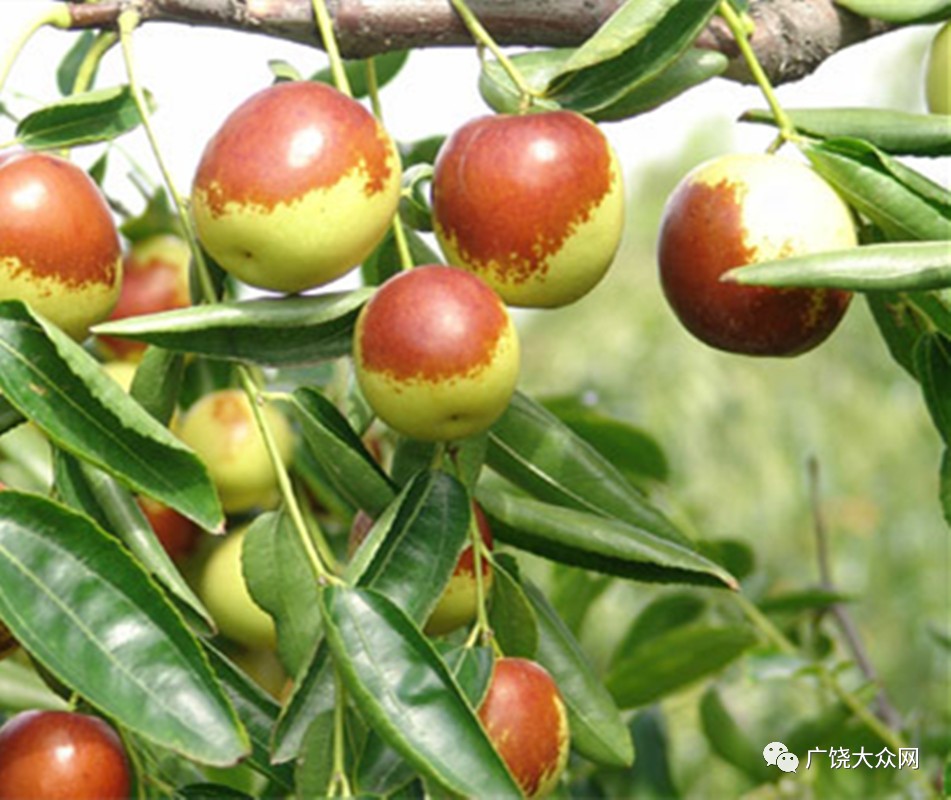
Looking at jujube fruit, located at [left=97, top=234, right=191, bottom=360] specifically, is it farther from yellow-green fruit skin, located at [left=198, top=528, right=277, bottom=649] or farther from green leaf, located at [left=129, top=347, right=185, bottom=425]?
green leaf, located at [left=129, top=347, right=185, bottom=425]

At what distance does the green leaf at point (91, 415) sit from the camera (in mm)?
790

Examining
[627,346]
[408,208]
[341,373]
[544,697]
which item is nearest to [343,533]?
[341,373]

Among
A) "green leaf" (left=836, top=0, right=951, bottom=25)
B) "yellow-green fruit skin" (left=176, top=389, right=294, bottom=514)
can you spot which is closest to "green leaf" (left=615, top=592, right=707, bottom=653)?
"yellow-green fruit skin" (left=176, top=389, right=294, bottom=514)

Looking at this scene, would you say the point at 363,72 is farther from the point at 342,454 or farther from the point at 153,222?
the point at 342,454

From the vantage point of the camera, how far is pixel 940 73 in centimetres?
110

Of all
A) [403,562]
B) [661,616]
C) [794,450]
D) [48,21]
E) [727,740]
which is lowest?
[794,450]

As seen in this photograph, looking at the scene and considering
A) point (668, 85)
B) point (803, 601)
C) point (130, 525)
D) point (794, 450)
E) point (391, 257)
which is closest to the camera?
point (130, 525)

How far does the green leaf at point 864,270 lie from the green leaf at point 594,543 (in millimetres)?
194

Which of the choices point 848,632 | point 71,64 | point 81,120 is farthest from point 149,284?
point 848,632

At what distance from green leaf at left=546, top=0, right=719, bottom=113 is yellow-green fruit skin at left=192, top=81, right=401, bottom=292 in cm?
12

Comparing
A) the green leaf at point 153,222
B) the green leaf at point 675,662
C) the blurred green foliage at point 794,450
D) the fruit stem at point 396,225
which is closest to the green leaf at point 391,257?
the fruit stem at point 396,225

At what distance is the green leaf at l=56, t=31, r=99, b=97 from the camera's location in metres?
1.40

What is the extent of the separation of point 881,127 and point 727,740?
32.3 inches

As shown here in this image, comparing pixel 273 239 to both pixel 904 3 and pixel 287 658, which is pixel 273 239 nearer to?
pixel 287 658
